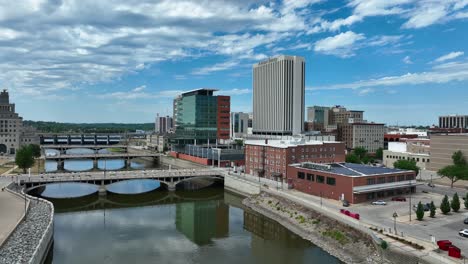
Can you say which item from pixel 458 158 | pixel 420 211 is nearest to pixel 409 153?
pixel 458 158

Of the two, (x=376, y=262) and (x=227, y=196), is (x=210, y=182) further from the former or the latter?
(x=376, y=262)

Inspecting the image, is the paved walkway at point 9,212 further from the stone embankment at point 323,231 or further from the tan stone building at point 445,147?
the tan stone building at point 445,147

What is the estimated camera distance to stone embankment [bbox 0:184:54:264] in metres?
33.9

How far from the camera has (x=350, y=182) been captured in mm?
58625

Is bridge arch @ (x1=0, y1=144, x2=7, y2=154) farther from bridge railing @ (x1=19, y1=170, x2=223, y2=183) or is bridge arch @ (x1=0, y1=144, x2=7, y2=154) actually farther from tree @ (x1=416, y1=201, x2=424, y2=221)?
tree @ (x1=416, y1=201, x2=424, y2=221)

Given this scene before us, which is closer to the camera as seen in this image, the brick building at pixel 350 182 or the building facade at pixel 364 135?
the brick building at pixel 350 182

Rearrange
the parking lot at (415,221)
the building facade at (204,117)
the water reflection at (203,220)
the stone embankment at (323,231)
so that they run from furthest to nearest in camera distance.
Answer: the building facade at (204,117), the water reflection at (203,220), the parking lot at (415,221), the stone embankment at (323,231)

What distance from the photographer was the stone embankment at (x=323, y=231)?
40.4 metres

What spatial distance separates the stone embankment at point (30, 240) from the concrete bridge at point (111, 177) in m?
23.1

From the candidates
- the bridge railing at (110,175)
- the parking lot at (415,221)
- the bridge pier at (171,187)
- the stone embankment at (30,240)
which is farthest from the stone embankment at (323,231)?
the stone embankment at (30,240)

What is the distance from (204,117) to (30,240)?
395ft

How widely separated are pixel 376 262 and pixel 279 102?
495 ft

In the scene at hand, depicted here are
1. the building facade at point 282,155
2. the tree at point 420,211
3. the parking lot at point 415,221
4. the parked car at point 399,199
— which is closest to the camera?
the parking lot at point 415,221

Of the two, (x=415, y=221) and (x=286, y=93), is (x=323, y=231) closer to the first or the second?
(x=415, y=221)
